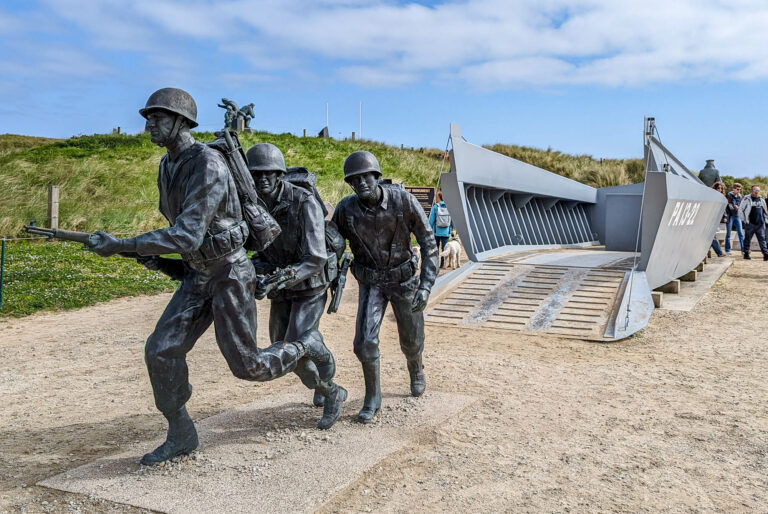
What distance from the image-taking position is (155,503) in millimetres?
3713

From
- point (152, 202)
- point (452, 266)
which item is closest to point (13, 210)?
point (152, 202)

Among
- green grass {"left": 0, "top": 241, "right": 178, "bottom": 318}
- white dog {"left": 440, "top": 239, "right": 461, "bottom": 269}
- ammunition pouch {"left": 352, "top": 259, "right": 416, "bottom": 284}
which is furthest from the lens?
white dog {"left": 440, "top": 239, "right": 461, "bottom": 269}

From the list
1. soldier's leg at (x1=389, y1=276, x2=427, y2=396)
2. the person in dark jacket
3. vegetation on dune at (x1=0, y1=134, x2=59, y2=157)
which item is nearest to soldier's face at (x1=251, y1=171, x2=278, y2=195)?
soldier's leg at (x1=389, y1=276, x2=427, y2=396)

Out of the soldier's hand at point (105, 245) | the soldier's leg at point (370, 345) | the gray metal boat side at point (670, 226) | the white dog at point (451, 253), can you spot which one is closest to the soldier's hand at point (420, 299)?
the soldier's leg at point (370, 345)

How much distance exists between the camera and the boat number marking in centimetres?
1105

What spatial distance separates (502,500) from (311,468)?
111 cm

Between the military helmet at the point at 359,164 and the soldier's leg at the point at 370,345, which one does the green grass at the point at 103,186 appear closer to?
the military helmet at the point at 359,164

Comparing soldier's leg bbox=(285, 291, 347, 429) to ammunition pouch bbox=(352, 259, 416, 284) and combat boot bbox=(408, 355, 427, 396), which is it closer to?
ammunition pouch bbox=(352, 259, 416, 284)

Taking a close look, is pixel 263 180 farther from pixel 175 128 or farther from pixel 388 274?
pixel 388 274

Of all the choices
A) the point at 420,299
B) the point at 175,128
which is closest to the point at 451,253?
the point at 420,299

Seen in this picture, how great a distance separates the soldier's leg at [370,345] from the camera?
207 inches

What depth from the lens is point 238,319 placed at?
4.09 m

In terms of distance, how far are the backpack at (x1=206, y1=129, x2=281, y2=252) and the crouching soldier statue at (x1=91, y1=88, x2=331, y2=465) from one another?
106mm

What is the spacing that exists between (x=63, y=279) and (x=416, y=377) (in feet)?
28.7
